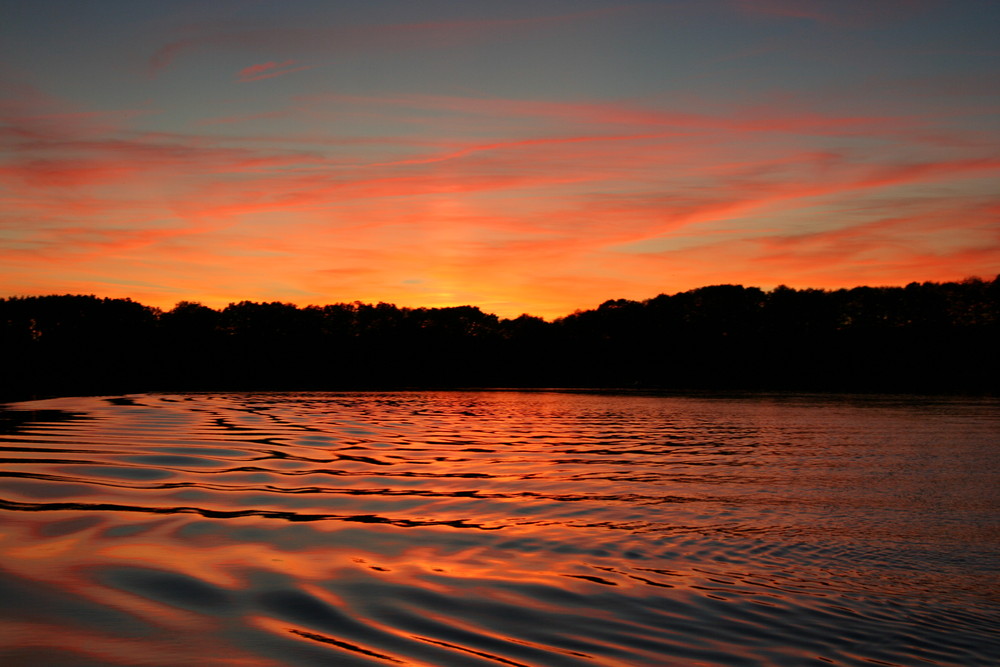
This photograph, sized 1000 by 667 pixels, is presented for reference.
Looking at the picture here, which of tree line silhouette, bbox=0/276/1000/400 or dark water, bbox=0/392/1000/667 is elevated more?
tree line silhouette, bbox=0/276/1000/400

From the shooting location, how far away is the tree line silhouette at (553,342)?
115 metres

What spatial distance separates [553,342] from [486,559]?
5319 inches

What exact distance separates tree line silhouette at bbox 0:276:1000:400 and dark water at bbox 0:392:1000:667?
302ft

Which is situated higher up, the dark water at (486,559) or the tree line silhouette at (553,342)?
the tree line silhouette at (553,342)

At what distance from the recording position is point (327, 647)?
17.3 ft

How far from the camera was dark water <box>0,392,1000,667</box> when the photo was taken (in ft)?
18.2

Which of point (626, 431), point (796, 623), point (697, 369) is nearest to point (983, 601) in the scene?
point (796, 623)

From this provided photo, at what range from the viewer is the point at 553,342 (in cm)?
14300

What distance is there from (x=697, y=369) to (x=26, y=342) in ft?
362

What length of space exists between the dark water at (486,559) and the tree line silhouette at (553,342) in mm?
91907

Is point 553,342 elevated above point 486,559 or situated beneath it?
elevated above

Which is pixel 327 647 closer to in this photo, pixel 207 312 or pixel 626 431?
pixel 626 431

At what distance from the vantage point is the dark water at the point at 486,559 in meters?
5.54

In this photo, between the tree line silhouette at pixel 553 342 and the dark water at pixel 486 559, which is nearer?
the dark water at pixel 486 559
